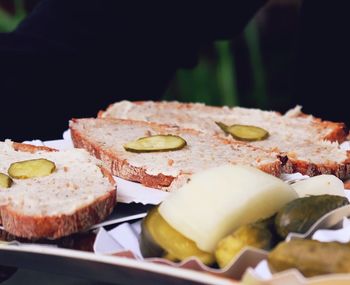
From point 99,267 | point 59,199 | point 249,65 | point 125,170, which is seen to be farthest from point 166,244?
point 249,65

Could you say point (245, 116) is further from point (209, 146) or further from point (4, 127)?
point (4, 127)

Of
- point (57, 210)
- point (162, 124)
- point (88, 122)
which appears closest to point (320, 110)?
point (162, 124)

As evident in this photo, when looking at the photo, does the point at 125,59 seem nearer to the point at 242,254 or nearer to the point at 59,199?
the point at 59,199

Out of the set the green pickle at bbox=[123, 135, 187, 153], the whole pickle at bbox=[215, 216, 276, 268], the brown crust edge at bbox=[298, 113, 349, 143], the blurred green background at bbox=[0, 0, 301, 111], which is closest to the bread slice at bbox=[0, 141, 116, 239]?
the green pickle at bbox=[123, 135, 187, 153]

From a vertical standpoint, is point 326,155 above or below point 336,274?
below

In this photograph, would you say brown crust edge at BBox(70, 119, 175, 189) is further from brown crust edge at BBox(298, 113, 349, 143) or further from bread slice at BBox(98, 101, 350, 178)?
brown crust edge at BBox(298, 113, 349, 143)
